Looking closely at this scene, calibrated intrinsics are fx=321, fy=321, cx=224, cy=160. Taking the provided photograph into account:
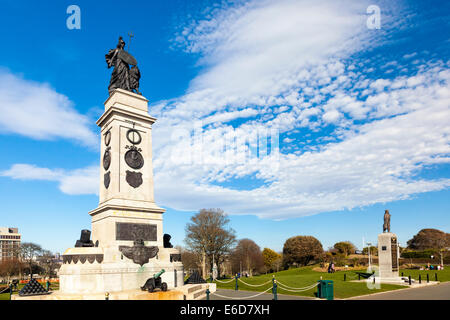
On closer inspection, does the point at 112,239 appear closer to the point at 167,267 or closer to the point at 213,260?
the point at 167,267

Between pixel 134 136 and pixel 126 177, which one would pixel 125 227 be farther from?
pixel 134 136

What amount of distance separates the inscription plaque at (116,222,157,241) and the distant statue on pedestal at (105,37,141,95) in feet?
34.1

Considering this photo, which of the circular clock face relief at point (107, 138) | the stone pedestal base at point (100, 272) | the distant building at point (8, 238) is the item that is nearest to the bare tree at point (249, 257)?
the circular clock face relief at point (107, 138)

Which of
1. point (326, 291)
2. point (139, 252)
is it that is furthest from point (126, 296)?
point (326, 291)

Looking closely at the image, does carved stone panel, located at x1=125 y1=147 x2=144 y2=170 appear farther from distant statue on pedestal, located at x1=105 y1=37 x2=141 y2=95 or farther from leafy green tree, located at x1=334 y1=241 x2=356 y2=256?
leafy green tree, located at x1=334 y1=241 x2=356 y2=256

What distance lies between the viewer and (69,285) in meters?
18.0

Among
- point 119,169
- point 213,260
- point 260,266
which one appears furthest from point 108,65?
point 260,266

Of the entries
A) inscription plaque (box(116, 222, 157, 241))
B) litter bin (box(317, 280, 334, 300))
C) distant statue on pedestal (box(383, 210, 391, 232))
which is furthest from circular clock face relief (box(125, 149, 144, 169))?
distant statue on pedestal (box(383, 210, 391, 232))

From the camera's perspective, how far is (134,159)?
22.6 metres

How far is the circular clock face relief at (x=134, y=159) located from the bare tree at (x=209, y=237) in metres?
29.3

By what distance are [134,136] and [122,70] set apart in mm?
5745

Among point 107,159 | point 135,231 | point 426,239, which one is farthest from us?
point 426,239

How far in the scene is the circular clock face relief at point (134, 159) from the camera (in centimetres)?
2231

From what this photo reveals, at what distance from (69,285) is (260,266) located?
69996mm
